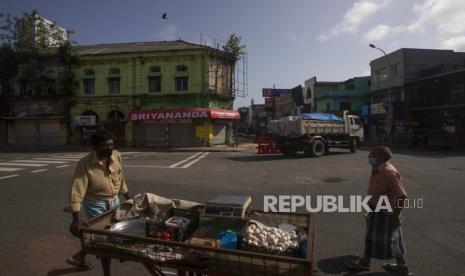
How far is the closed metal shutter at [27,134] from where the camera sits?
33531 mm

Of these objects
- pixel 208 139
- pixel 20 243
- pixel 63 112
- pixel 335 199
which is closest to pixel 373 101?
pixel 208 139

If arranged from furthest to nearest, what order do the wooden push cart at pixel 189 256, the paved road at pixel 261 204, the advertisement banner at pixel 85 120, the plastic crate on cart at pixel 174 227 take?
the advertisement banner at pixel 85 120, the paved road at pixel 261 204, the plastic crate on cart at pixel 174 227, the wooden push cart at pixel 189 256

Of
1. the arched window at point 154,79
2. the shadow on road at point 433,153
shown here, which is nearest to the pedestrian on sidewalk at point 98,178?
the shadow on road at point 433,153

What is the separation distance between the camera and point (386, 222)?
4605 millimetres

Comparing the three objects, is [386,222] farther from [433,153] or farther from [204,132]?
[204,132]

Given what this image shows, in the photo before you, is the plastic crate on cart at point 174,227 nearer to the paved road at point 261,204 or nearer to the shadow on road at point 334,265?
the paved road at point 261,204

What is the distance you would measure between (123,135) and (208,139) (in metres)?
7.68

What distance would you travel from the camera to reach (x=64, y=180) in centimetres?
1247

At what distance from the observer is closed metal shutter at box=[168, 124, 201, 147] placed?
30938mm

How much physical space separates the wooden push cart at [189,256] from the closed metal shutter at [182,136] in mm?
27481

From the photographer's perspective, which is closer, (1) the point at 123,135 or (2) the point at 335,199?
(2) the point at 335,199

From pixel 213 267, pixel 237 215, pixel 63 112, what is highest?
pixel 63 112

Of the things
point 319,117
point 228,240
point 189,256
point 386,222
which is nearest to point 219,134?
point 319,117

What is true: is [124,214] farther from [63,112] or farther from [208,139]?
→ [63,112]
